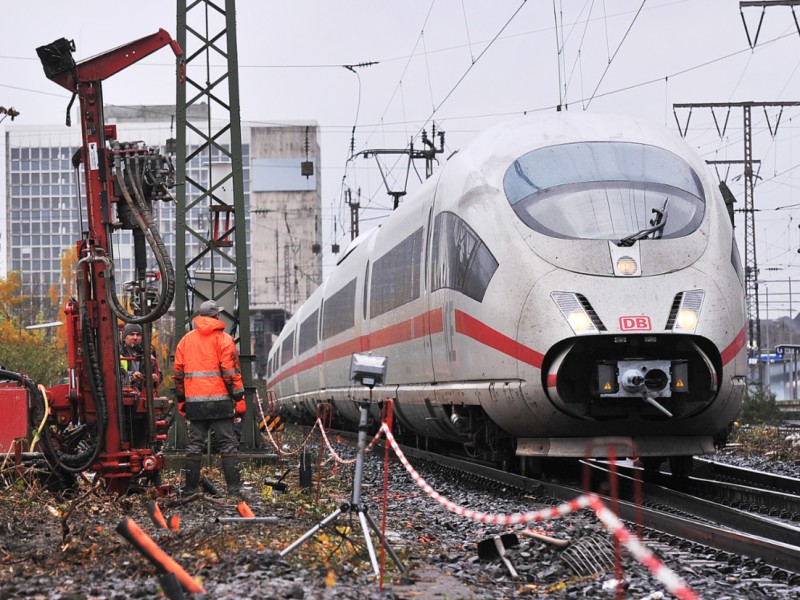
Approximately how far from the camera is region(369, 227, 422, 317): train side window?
43.8 feet

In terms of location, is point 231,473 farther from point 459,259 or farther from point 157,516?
point 459,259

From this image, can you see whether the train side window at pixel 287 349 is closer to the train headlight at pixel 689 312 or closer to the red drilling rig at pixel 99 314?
the red drilling rig at pixel 99 314

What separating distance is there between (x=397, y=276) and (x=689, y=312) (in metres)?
5.54

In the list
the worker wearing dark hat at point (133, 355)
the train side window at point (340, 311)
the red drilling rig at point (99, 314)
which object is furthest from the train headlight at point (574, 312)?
the train side window at point (340, 311)

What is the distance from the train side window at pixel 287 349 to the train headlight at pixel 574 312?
70.4ft

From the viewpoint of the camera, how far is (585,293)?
9.69m

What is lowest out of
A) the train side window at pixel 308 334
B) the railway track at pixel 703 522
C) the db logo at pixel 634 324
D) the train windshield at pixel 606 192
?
the railway track at pixel 703 522

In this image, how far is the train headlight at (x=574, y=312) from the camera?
952cm

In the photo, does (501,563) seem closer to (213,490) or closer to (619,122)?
(213,490)

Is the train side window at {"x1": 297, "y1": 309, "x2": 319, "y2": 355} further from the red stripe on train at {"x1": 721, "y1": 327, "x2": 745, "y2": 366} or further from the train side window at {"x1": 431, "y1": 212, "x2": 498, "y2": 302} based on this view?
the red stripe on train at {"x1": 721, "y1": 327, "x2": 745, "y2": 366}

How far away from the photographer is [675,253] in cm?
995

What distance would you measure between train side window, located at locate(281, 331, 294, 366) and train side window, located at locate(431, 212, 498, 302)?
19112mm

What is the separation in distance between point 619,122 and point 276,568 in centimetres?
656

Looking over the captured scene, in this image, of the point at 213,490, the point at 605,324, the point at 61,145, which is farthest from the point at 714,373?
the point at 61,145
